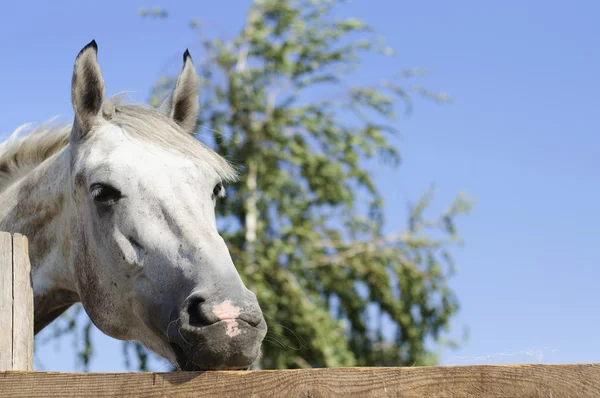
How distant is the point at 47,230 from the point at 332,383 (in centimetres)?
234

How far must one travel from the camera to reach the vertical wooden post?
237 centimetres

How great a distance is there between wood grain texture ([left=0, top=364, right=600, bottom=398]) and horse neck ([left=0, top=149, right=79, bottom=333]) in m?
1.71

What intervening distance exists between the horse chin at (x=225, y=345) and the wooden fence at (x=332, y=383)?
580 mm

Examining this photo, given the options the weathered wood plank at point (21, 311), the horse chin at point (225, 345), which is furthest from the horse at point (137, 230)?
the weathered wood plank at point (21, 311)

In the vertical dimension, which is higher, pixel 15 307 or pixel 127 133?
pixel 127 133

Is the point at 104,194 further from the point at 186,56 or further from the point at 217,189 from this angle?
the point at 186,56

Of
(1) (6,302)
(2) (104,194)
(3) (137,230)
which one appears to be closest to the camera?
(1) (6,302)

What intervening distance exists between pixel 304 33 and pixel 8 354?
1364cm

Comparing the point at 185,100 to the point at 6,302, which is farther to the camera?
the point at 185,100

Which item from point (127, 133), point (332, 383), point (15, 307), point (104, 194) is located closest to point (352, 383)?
point (332, 383)

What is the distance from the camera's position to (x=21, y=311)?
245 cm

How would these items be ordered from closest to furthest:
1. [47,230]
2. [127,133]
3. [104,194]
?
1. [104,194]
2. [127,133]
3. [47,230]

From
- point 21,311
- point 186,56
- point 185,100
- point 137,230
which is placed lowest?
point 21,311

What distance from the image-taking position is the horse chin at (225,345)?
96.4 inches
